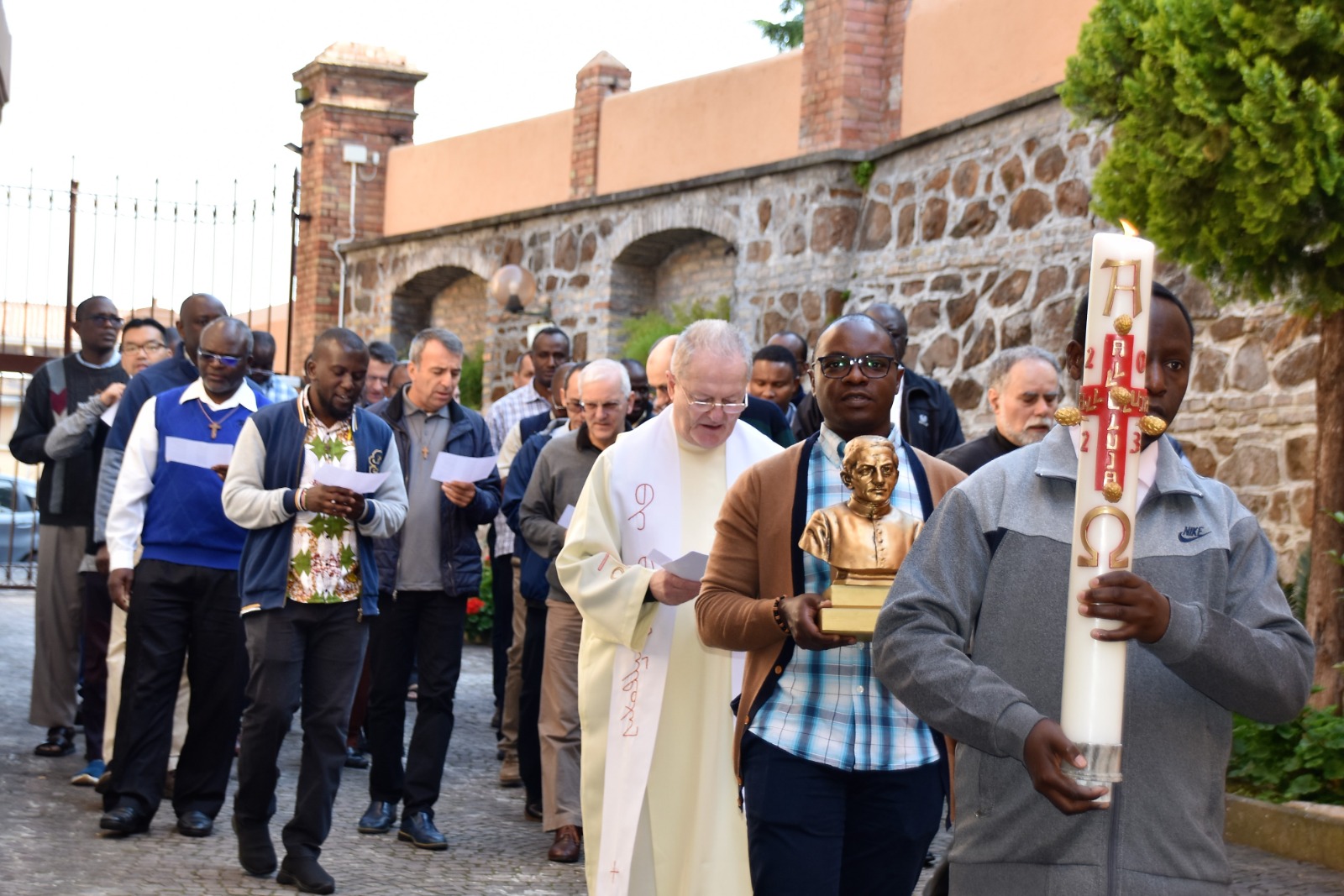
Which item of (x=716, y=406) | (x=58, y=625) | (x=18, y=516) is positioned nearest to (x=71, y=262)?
(x=18, y=516)

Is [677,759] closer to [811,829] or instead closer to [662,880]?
[662,880]

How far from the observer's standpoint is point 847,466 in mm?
3701

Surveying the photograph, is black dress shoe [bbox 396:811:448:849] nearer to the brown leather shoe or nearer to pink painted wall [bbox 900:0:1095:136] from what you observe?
the brown leather shoe

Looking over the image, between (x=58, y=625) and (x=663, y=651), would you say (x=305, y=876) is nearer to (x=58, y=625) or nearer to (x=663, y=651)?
(x=663, y=651)

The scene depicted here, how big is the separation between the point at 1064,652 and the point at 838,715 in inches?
57.6

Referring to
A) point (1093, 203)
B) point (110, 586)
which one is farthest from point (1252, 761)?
point (110, 586)

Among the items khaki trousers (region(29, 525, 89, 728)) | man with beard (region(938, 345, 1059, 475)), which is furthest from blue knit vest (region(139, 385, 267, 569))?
man with beard (region(938, 345, 1059, 475))

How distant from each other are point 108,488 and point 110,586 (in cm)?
63

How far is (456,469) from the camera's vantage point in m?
7.43

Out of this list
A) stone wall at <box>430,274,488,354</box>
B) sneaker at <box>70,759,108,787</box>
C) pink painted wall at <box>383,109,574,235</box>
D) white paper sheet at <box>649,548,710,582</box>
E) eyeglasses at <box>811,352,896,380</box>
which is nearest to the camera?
eyeglasses at <box>811,352,896,380</box>

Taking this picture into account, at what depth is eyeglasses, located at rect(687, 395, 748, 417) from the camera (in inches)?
209

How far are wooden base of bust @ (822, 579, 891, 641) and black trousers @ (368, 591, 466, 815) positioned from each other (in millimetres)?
4030

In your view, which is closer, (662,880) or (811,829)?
(811,829)

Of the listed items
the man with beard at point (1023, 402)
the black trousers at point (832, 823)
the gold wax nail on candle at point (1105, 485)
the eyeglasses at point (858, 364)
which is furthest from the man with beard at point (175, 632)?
the gold wax nail on candle at point (1105, 485)
